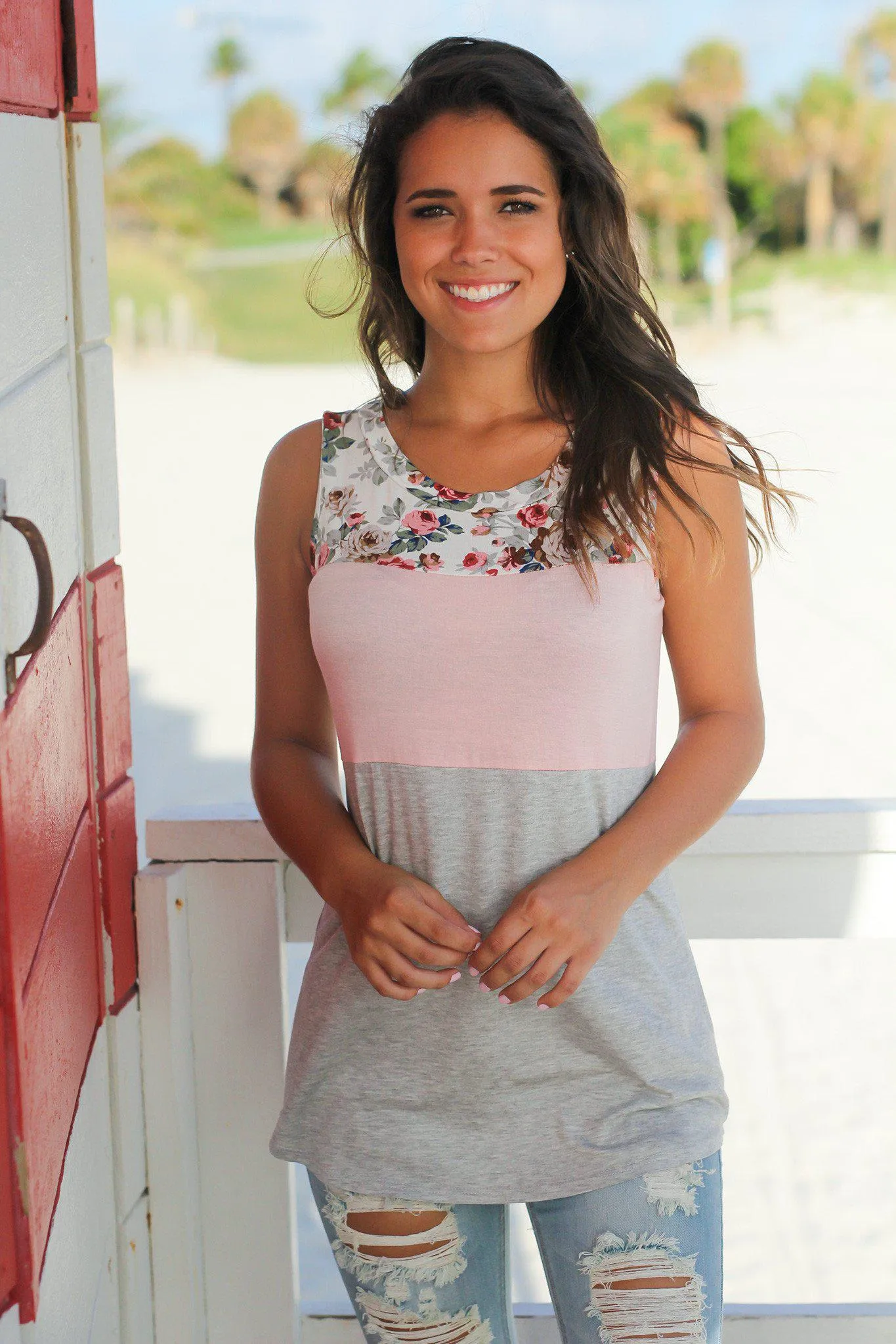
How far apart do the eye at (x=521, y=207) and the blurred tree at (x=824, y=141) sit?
26.6 meters

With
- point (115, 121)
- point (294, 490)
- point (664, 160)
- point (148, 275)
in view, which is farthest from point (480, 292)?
point (115, 121)

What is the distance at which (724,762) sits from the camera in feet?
4.16

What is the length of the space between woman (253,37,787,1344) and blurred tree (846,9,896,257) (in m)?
27.5

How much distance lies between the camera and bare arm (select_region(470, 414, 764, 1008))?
1.16 meters

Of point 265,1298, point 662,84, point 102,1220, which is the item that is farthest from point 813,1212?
point 662,84

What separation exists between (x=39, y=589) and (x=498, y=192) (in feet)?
1.83

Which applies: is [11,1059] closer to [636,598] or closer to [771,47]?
[636,598]

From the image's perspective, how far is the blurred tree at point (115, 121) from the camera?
95.0 feet

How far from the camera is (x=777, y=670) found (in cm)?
955

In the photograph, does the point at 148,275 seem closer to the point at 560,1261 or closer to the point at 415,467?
the point at 415,467

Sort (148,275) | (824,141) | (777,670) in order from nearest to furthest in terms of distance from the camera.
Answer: (777,670)
(148,275)
(824,141)

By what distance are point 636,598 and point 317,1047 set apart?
462 mm

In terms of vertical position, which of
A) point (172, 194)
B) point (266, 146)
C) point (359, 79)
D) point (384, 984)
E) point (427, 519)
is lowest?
point (384, 984)

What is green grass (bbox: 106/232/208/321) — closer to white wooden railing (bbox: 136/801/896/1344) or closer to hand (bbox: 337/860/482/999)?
white wooden railing (bbox: 136/801/896/1344)
